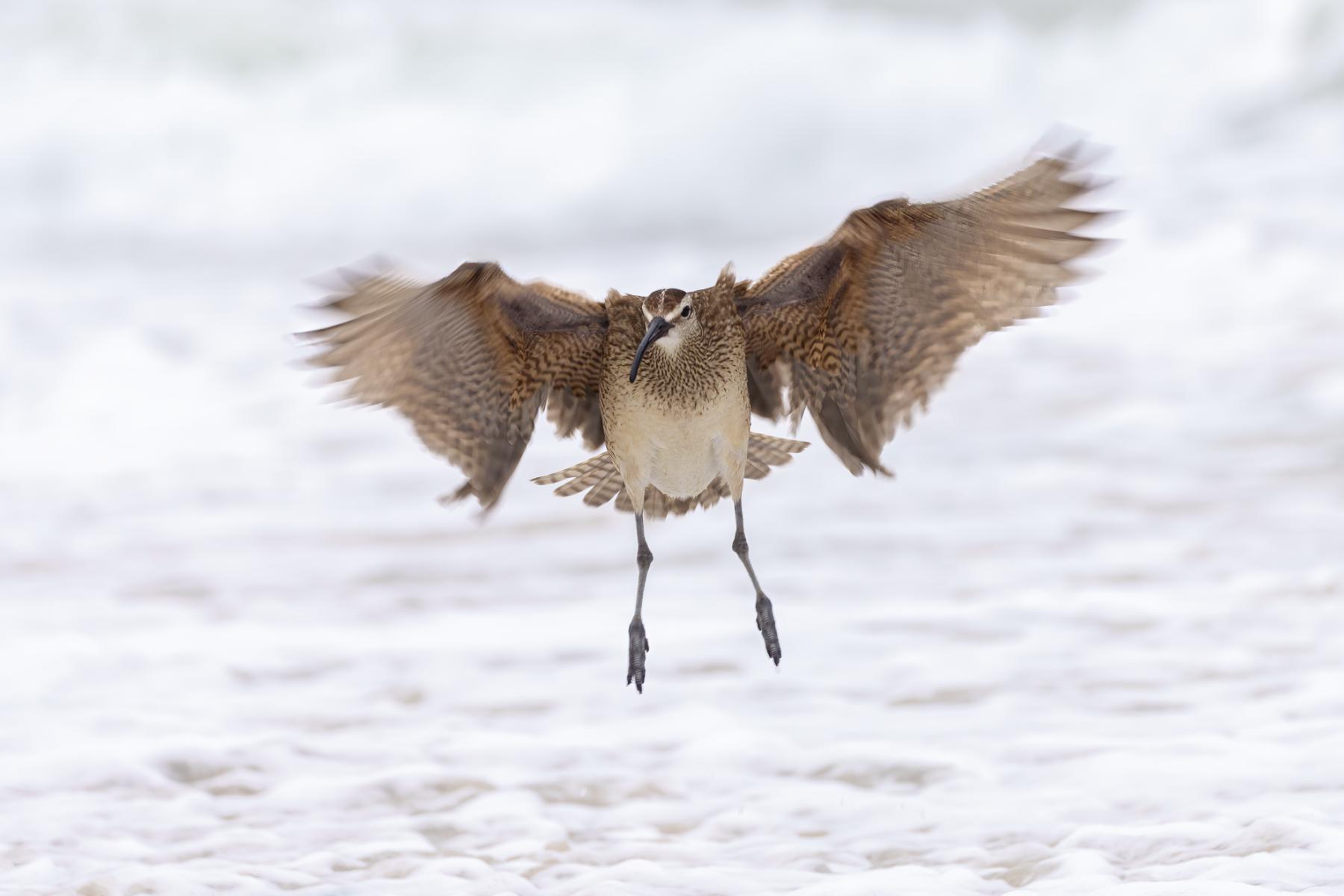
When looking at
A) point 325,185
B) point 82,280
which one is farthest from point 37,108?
point 82,280

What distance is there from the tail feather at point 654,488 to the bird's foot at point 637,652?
20.9 inches

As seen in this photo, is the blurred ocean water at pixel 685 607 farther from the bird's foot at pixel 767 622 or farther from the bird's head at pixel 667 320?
the bird's head at pixel 667 320

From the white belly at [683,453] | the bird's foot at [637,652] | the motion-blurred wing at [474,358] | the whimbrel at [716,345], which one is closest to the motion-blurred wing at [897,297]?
the whimbrel at [716,345]

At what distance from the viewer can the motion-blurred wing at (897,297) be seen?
16.5 feet

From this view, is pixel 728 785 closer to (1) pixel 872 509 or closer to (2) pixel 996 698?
(2) pixel 996 698

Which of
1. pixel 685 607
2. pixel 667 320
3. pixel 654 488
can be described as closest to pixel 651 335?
pixel 667 320

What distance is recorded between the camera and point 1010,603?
7.89m

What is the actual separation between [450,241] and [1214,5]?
11841 mm

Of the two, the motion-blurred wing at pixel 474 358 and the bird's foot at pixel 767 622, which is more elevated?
the motion-blurred wing at pixel 474 358

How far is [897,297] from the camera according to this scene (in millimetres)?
5441

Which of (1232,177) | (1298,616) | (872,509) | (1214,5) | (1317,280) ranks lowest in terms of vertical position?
(1298,616)

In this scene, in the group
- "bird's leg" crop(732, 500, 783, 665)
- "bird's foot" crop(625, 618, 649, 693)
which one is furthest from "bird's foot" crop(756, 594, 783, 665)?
"bird's foot" crop(625, 618, 649, 693)

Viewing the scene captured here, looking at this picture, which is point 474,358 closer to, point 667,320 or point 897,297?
point 667,320

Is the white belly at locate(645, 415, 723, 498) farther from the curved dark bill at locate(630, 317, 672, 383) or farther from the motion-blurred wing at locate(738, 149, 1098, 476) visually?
the motion-blurred wing at locate(738, 149, 1098, 476)
